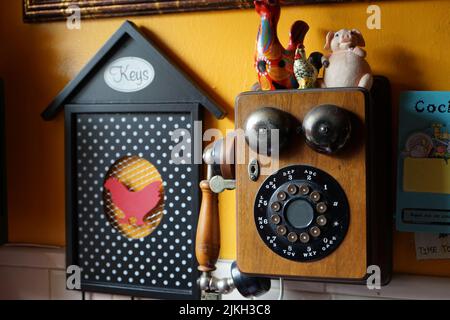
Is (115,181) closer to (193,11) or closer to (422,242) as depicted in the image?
(193,11)

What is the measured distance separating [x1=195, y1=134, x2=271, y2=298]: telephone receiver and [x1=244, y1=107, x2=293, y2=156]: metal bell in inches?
3.9

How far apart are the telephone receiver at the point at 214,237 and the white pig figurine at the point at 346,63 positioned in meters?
0.22

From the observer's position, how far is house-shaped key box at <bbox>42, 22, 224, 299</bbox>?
112 cm

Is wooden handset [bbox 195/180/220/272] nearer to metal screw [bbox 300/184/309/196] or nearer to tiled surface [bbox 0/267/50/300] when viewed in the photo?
metal screw [bbox 300/184/309/196]

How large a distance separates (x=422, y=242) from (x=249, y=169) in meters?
0.37

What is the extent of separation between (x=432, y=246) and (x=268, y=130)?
1.32ft

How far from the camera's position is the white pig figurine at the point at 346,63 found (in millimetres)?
876

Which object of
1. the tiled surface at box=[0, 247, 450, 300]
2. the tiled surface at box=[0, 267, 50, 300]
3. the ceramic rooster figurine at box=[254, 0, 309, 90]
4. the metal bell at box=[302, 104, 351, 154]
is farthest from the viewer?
the tiled surface at box=[0, 267, 50, 300]

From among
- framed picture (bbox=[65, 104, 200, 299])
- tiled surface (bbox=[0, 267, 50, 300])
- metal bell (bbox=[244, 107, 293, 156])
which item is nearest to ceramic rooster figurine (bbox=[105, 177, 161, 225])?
framed picture (bbox=[65, 104, 200, 299])

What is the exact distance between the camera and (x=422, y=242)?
0.99 metres

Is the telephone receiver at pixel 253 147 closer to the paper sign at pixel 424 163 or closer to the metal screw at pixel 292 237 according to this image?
the metal screw at pixel 292 237

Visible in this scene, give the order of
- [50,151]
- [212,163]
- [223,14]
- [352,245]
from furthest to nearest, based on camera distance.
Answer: [50,151] < [223,14] < [212,163] < [352,245]

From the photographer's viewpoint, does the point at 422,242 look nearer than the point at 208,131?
Yes
